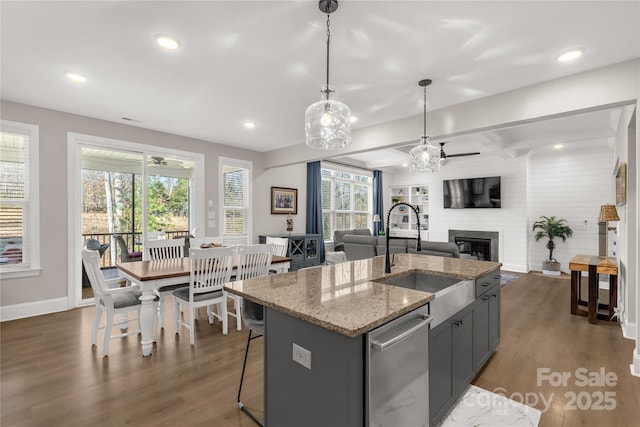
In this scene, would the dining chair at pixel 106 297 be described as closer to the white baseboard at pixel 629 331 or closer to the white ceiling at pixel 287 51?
the white ceiling at pixel 287 51

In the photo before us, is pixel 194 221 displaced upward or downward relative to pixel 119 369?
upward

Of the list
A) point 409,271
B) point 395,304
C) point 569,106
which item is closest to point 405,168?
point 569,106

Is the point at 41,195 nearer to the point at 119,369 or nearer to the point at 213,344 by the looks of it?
the point at 119,369

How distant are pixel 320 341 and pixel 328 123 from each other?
1.55m

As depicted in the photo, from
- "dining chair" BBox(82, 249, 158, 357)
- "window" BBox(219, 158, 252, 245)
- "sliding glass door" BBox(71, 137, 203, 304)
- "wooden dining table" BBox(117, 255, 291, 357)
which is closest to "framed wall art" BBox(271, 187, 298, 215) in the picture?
"window" BBox(219, 158, 252, 245)

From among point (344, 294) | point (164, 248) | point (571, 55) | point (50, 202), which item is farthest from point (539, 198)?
point (50, 202)

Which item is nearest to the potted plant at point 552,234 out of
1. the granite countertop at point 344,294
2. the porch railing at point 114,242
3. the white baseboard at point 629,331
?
the white baseboard at point 629,331

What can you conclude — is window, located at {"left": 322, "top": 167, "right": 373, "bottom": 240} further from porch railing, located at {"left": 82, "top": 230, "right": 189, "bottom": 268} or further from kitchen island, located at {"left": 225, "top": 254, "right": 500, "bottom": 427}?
kitchen island, located at {"left": 225, "top": 254, "right": 500, "bottom": 427}

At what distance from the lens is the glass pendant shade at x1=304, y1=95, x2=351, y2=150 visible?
88.1 inches

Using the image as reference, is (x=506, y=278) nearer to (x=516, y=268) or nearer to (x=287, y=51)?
(x=516, y=268)

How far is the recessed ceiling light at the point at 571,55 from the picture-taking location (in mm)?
2459

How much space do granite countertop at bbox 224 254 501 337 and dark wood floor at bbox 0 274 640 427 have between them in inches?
35.4

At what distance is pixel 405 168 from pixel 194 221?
6.44m

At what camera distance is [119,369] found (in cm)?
252
